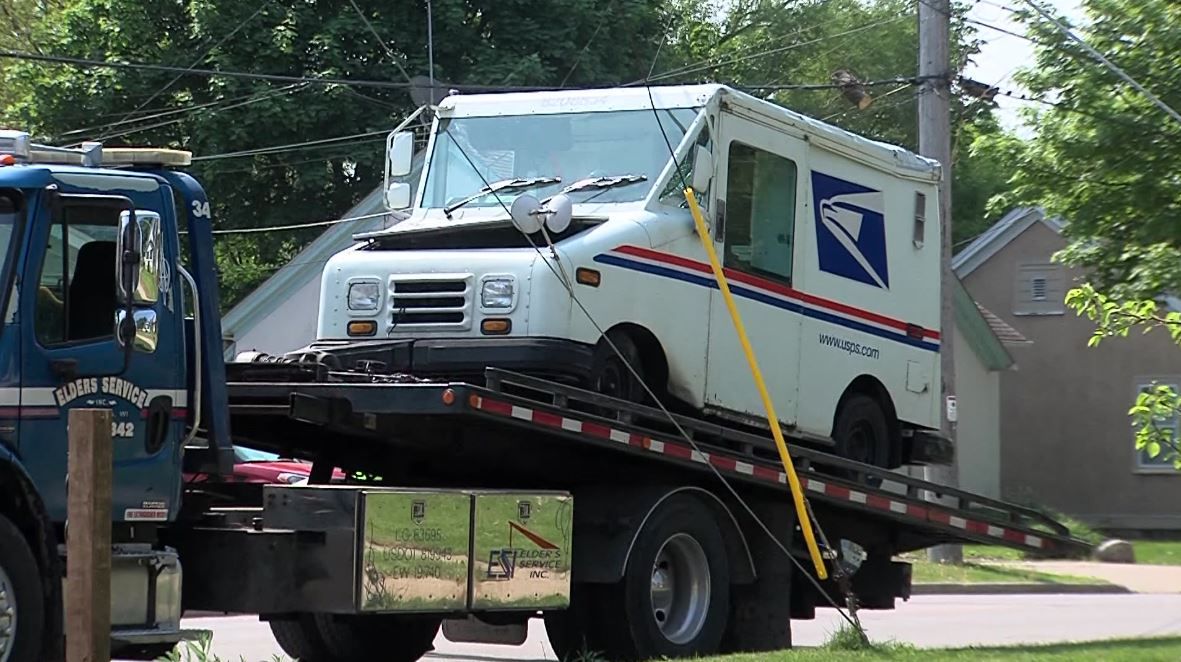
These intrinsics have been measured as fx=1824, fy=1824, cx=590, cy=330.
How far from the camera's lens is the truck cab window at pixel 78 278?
26.6 feet

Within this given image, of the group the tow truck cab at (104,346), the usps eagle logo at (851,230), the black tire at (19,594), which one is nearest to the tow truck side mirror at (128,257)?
the tow truck cab at (104,346)

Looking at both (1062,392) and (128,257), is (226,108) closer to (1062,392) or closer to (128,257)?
(1062,392)

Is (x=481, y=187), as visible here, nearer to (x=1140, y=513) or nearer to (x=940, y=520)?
(x=940, y=520)

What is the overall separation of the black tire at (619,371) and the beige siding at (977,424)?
27001 millimetres

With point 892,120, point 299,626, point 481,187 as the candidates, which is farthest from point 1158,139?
point 892,120

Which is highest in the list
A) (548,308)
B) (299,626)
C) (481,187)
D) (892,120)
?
(892,120)

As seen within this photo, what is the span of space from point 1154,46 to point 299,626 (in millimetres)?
11992

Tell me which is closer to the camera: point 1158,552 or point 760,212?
point 760,212

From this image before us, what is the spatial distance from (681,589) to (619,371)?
4.68 ft

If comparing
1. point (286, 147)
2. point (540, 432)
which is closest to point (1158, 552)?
point (286, 147)

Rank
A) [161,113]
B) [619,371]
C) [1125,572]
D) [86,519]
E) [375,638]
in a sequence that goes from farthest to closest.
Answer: [161,113] < [1125,572] < [375,638] < [619,371] < [86,519]

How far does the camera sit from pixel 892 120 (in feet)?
185

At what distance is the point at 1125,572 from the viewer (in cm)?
2884

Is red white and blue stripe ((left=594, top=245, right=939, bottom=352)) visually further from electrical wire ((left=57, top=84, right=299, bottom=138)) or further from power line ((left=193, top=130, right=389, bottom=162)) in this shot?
electrical wire ((left=57, top=84, right=299, bottom=138))
